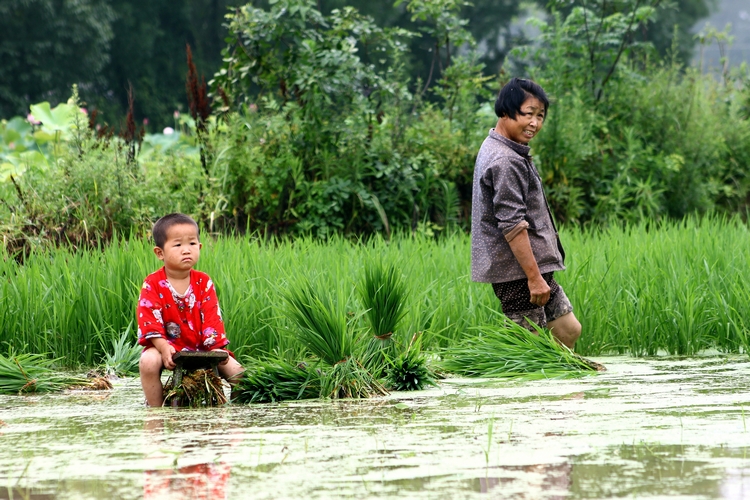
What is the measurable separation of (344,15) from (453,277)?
4.12m

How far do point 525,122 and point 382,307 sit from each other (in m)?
1.05

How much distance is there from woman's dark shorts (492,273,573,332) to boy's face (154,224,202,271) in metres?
1.42

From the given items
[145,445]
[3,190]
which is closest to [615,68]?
[3,190]

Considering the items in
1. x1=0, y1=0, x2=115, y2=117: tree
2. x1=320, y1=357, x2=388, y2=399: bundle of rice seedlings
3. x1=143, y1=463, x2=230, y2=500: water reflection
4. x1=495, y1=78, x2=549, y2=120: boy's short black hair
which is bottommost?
x1=320, y1=357, x2=388, y2=399: bundle of rice seedlings

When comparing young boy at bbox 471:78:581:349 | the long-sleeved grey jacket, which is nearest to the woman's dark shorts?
young boy at bbox 471:78:581:349

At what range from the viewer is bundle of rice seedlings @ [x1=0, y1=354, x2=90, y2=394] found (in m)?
4.42

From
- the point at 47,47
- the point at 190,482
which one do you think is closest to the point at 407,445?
the point at 190,482

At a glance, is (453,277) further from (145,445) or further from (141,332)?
(145,445)

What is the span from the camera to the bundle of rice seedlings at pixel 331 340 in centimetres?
407

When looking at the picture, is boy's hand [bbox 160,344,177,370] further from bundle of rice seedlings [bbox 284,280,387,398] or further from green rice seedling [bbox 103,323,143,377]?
green rice seedling [bbox 103,323,143,377]

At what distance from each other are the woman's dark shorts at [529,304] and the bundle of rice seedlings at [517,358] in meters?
0.07

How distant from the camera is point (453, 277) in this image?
20.0 ft

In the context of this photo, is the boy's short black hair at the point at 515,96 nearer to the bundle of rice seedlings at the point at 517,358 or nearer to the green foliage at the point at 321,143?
the bundle of rice seedlings at the point at 517,358

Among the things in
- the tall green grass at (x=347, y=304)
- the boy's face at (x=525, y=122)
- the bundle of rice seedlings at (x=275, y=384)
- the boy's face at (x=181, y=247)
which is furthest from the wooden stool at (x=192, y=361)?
the boy's face at (x=525, y=122)
